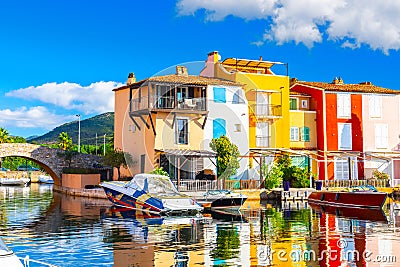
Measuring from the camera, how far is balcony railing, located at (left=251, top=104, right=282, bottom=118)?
46.1m

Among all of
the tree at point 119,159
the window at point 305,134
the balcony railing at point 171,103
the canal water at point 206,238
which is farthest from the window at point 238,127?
the canal water at point 206,238

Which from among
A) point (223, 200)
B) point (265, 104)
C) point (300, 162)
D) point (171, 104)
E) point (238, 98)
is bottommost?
point (223, 200)

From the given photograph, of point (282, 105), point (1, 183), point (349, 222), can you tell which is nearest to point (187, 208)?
point (349, 222)

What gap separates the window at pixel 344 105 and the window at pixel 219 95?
11.4 m

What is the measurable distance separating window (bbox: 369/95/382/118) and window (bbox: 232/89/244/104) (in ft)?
42.4

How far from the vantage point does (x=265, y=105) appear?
46562mm

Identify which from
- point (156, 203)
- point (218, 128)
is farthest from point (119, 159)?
point (156, 203)

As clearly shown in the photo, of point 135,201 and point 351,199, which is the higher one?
point 135,201

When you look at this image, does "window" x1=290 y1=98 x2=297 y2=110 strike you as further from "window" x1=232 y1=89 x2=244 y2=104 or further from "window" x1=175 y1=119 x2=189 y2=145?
"window" x1=175 y1=119 x2=189 y2=145

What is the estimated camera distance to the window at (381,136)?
5006 cm

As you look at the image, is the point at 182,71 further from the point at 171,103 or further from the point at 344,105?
the point at 344,105

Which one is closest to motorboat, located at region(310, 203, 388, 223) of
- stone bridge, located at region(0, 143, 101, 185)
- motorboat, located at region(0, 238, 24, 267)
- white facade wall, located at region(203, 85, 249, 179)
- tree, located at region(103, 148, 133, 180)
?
white facade wall, located at region(203, 85, 249, 179)

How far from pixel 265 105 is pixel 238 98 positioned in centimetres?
282

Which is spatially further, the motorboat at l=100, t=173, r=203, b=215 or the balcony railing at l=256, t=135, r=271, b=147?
the balcony railing at l=256, t=135, r=271, b=147
